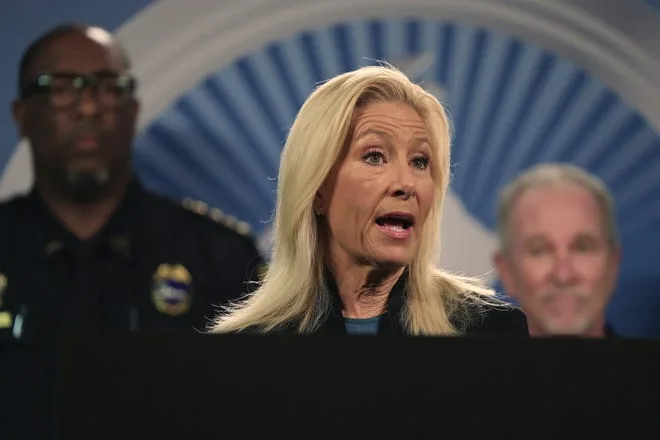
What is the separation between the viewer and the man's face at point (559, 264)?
96.6 inches

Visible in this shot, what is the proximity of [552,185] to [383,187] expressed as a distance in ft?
3.37

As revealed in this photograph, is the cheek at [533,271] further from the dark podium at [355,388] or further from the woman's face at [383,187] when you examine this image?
the dark podium at [355,388]

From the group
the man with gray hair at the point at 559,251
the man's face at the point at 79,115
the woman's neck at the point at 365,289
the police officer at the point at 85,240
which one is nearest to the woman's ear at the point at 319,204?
the woman's neck at the point at 365,289

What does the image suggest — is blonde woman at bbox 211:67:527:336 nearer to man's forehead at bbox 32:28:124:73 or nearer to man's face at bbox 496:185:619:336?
man's face at bbox 496:185:619:336

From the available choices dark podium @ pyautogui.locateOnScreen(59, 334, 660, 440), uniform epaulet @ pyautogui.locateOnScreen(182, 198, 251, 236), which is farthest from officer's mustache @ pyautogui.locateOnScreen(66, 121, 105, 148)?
dark podium @ pyautogui.locateOnScreen(59, 334, 660, 440)

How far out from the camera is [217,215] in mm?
2650

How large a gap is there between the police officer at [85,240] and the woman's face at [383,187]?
0.81 m

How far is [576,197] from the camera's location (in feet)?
8.43

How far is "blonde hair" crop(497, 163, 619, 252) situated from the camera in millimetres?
2566

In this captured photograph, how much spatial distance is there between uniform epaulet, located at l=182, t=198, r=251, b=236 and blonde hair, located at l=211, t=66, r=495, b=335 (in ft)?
3.09

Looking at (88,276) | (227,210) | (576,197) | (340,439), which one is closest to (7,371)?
(88,276)

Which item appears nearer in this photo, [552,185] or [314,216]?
[314,216]

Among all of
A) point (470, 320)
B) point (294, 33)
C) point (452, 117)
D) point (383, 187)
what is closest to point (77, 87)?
point (294, 33)

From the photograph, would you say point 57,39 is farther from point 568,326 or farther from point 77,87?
point 568,326
